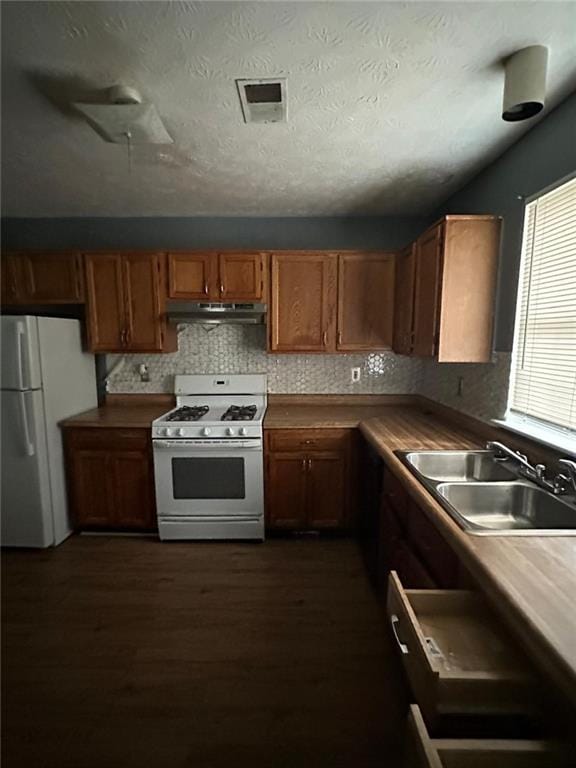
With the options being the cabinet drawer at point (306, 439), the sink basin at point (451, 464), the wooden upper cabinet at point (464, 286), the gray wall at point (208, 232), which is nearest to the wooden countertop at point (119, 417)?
the cabinet drawer at point (306, 439)

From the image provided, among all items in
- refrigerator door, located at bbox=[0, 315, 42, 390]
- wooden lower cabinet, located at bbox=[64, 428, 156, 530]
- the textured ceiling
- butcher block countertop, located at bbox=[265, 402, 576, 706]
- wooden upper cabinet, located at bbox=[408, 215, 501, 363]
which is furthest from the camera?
wooden lower cabinet, located at bbox=[64, 428, 156, 530]

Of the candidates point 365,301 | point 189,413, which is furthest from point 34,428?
point 365,301

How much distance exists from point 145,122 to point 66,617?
8.33ft

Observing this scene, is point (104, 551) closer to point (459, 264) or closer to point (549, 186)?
point (459, 264)

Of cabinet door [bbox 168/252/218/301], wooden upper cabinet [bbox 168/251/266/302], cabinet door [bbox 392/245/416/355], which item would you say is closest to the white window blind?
cabinet door [bbox 392/245/416/355]

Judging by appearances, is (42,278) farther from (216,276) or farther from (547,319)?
(547,319)

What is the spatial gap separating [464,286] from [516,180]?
0.57 m

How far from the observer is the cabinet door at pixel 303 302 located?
2850 millimetres

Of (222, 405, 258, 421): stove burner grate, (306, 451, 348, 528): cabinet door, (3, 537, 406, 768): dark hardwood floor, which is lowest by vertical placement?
(3, 537, 406, 768): dark hardwood floor

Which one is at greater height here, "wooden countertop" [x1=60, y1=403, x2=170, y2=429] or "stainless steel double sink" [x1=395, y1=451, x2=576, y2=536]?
"wooden countertop" [x1=60, y1=403, x2=170, y2=429]

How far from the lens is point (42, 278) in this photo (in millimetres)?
2875

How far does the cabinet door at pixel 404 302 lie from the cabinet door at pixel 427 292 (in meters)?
0.09

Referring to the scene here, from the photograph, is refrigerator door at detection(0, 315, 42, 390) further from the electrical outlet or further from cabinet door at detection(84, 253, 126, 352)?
the electrical outlet

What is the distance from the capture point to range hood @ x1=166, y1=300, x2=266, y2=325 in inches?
108
